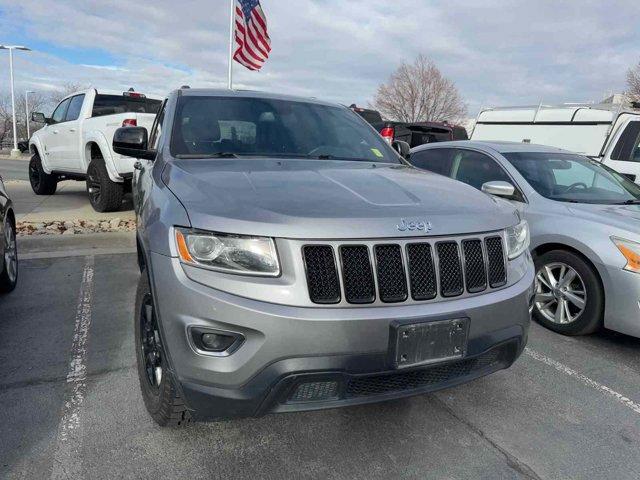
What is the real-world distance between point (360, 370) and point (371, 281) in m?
0.37

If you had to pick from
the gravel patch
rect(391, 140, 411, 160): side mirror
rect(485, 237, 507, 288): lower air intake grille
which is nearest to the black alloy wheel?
rect(485, 237, 507, 288): lower air intake grille

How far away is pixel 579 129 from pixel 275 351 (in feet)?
25.4

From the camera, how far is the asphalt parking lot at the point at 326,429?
2379mm

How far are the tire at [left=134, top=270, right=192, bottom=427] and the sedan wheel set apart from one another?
3141mm

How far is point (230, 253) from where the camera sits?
211 centimetres

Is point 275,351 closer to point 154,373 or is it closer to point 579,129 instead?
point 154,373

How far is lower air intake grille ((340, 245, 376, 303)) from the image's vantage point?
2.10 meters

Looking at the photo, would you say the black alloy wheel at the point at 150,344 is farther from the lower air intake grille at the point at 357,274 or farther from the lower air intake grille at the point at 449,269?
the lower air intake grille at the point at 449,269

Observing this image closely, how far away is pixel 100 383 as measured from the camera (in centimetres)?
307

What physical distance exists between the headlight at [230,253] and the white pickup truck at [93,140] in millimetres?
5822

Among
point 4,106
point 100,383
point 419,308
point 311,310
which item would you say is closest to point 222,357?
point 311,310

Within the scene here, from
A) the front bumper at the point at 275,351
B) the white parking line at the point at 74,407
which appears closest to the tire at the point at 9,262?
the white parking line at the point at 74,407

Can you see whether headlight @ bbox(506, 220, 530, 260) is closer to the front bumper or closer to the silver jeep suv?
the silver jeep suv

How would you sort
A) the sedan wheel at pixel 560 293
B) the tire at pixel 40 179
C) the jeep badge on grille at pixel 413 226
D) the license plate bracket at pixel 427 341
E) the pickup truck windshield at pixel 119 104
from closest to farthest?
the license plate bracket at pixel 427 341, the jeep badge on grille at pixel 413 226, the sedan wheel at pixel 560 293, the pickup truck windshield at pixel 119 104, the tire at pixel 40 179
